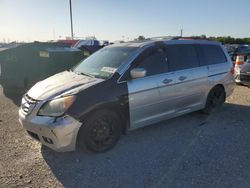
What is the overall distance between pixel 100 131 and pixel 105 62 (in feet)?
4.41

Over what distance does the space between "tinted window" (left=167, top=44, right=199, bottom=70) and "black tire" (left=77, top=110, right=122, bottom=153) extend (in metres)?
1.60

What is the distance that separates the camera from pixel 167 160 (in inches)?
156

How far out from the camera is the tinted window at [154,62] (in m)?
4.67

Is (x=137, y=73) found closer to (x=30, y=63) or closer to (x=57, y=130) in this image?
(x=57, y=130)

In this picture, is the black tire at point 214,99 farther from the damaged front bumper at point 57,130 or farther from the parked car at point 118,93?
the damaged front bumper at point 57,130

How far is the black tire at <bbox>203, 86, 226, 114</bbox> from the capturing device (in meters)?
6.02

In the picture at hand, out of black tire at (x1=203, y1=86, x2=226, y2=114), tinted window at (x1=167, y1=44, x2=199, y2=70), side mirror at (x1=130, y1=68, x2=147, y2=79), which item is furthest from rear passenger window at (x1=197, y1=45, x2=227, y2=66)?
side mirror at (x1=130, y1=68, x2=147, y2=79)

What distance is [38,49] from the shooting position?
771 cm

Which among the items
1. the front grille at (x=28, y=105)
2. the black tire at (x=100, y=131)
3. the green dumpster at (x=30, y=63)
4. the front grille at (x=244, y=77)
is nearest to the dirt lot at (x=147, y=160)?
the black tire at (x=100, y=131)

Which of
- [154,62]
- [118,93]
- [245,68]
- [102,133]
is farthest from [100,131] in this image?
[245,68]

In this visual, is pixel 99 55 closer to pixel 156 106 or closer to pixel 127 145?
pixel 156 106

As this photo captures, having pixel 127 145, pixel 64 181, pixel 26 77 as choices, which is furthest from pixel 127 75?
pixel 26 77

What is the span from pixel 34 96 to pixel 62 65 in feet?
11.9

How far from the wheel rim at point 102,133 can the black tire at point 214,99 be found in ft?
8.74
